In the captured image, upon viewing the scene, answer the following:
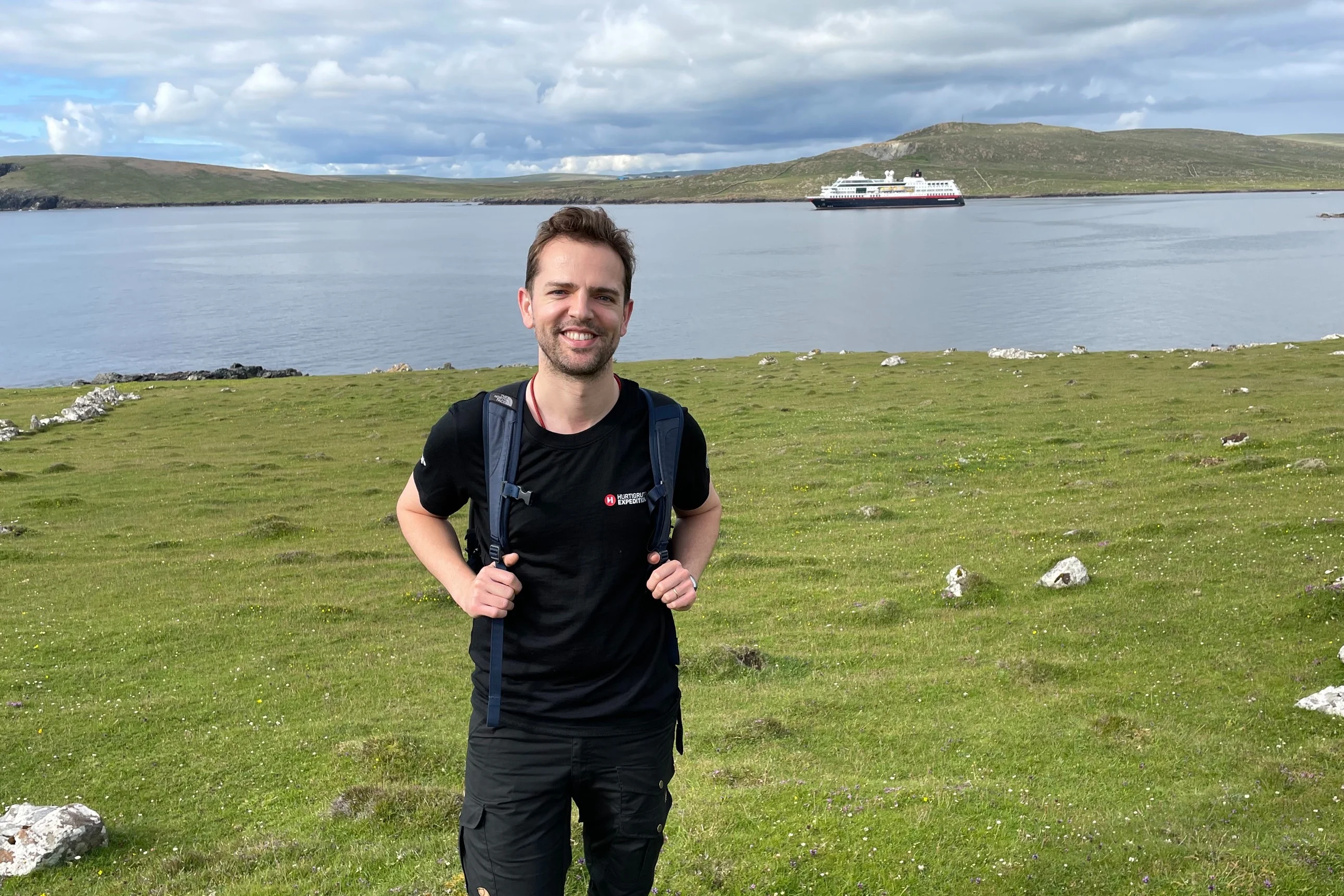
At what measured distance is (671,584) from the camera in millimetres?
4848

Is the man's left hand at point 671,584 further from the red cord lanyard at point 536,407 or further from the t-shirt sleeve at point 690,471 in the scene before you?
the red cord lanyard at point 536,407

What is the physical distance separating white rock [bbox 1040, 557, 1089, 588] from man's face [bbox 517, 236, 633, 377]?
49.2 ft

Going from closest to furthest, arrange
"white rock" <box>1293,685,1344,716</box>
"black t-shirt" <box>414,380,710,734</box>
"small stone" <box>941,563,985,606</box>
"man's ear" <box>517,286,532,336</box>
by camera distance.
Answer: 1. "black t-shirt" <box>414,380,710,734</box>
2. "man's ear" <box>517,286,532,336</box>
3. "white rock" <box>1293,685,1344,716</box>
4. "small stone" <box>941,563,985,606</box>

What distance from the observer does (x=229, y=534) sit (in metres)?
26.2

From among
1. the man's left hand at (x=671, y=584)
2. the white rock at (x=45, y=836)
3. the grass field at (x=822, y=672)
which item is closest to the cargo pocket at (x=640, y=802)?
the man's left hand at (x=671, y=584)

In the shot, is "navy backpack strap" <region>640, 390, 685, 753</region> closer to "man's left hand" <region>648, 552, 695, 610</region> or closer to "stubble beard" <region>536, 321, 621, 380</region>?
"man's left hand" <region>648, 552, 695, 610</region>

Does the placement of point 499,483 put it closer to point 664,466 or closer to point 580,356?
point 580,356

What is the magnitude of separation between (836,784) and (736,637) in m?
6.92

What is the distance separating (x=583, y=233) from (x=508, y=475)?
136 cm

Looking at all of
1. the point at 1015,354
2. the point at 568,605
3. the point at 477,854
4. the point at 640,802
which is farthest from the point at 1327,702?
the point at 1015,354

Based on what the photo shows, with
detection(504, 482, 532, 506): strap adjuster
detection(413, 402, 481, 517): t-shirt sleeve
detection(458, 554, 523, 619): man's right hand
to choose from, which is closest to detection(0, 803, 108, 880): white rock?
detection(413, 402, 481, 517): t-shirt sleeve

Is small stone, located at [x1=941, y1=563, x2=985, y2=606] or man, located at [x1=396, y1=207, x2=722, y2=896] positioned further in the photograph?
small stone, located at [x1=941, y1=563, x2=985, y2=606]

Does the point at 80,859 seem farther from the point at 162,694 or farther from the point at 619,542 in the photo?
the point at 619,542

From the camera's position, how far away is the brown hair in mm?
4879
